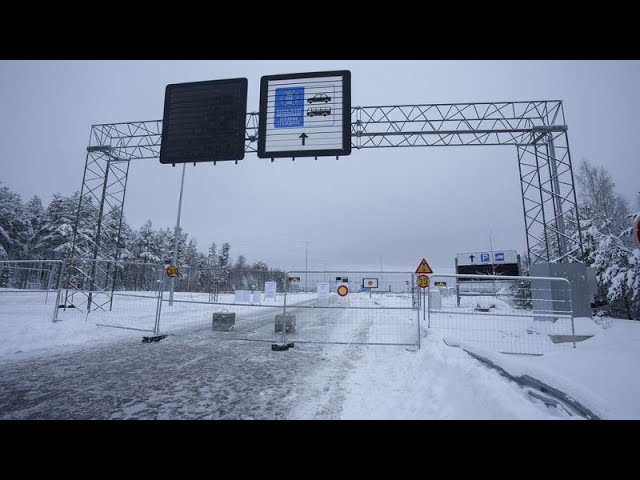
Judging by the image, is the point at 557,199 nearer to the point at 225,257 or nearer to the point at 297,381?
the point at 297,381

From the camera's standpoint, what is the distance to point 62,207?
148ft

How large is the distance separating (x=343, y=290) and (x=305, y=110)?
537 cm

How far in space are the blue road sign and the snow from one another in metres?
6.32

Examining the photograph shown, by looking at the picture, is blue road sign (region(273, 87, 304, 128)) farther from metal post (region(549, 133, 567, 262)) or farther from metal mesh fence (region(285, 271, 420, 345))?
metal post (region(549, 133, 567, 262))

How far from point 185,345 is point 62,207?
50890 millimetres

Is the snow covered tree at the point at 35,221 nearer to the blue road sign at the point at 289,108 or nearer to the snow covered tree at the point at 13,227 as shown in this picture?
the snow covered tree at the point at 13,227

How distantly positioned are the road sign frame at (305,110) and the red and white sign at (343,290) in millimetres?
3970

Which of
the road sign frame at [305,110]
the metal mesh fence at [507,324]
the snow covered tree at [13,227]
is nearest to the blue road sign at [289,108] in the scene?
the road sign frame at [305,110]

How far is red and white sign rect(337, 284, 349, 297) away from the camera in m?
9.15

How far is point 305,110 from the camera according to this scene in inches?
332

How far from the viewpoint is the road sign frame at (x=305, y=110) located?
8227 millimetres
